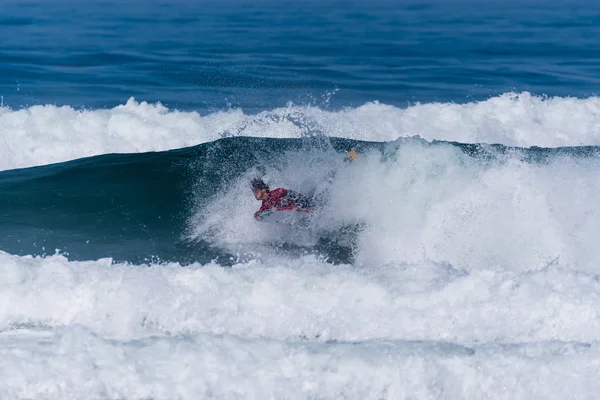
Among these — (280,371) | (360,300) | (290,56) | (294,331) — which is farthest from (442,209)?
(290,56)

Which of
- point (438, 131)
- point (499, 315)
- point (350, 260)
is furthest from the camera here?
point (438, 131)

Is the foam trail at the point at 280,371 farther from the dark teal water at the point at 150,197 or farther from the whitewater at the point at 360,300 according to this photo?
the dark teal water at the point at 150,197

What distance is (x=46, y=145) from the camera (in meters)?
14.2

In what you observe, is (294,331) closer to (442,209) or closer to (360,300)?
(360,300)

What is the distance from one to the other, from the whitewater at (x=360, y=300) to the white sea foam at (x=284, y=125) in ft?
12.4

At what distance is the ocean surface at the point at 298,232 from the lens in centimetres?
588

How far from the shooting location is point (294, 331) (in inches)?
263

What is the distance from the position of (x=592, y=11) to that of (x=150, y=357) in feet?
116

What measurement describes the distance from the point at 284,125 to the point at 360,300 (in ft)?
27.2

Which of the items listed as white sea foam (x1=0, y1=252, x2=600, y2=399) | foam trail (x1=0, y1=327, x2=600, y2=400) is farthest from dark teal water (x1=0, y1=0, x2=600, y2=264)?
foam trail (x1=0, y1=327, x2=600, y2=400)

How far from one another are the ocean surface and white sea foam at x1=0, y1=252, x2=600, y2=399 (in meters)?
0.02

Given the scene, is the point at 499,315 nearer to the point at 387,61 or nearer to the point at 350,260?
the point at 350,260

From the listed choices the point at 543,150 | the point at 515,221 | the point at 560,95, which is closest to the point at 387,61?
the point at 560,95

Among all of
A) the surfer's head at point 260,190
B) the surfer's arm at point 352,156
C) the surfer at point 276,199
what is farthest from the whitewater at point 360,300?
the surfer's head at point 260,190
